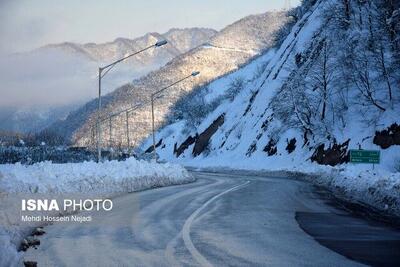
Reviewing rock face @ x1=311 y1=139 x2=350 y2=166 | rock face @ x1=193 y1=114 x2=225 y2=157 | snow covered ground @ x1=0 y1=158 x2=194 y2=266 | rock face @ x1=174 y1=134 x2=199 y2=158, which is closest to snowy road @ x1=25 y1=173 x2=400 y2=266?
snow covered ground @ x1=0 y1=158 x2=194 y2=266

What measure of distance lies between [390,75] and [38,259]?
43.1 meters

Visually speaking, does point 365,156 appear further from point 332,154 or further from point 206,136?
point 206,136

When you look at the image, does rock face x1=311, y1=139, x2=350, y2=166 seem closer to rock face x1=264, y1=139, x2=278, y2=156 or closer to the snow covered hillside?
the snow covered hillside

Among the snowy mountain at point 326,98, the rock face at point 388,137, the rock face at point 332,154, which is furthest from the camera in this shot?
the rock face at point 332,154

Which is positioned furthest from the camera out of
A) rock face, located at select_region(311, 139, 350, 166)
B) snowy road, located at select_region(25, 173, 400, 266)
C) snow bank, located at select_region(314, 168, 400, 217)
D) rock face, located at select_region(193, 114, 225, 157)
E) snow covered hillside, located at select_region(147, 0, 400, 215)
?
rock face, located at select_region(193, 114, 225, 157)

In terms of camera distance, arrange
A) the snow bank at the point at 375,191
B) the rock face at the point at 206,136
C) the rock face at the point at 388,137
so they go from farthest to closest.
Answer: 1. the rock face at the point at 206,136
2. the rock face at the point at 388,137
3. the snow bank at the point at 375,191

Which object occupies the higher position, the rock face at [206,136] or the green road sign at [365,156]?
the rock face at [206,136]

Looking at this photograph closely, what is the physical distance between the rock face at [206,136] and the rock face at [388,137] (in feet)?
169

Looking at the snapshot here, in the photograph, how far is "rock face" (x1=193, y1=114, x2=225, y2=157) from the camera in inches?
3757

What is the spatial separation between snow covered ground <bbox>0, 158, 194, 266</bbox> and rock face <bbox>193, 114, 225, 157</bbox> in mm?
63571

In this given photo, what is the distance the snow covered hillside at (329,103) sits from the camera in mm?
44062

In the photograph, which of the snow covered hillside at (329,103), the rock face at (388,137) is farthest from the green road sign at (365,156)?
the rock face at (388,137)

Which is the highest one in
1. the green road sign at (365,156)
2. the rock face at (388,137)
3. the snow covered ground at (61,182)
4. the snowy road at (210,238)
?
the rock face at (388,137)

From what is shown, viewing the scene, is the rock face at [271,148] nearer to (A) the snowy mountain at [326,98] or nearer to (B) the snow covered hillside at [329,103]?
(A) the snowy mountain at [326,98]
